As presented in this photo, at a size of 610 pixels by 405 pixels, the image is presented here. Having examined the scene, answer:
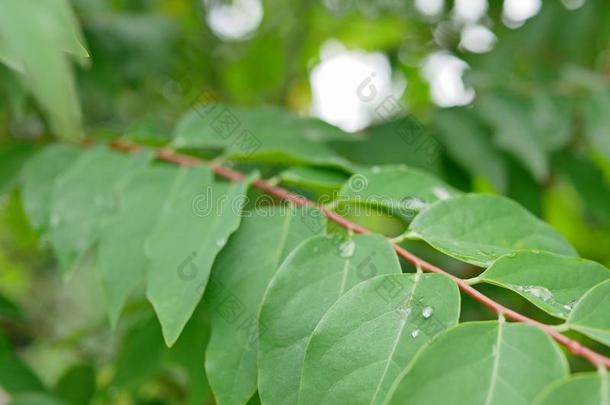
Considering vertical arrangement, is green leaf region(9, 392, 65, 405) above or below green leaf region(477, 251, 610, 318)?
below

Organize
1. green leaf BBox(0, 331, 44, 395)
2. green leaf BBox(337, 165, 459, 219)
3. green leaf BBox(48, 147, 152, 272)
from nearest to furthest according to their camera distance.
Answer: green leaf BBox(337, 165, 459, 219)
green leaf BBox(48, 147, 152, 272)
green leaf BBox(0, 331, 44, 395)

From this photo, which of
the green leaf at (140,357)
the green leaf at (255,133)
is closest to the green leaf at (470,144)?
the green leaf at (255,133)

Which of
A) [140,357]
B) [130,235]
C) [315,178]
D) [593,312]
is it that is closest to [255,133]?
[315,178]

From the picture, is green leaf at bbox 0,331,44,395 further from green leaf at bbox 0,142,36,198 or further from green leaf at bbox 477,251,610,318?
green leaf at bbox 477,251,610,318

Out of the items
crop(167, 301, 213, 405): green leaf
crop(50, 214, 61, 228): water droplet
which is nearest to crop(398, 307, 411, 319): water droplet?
crop(167, 301, 213, 405): green leaf

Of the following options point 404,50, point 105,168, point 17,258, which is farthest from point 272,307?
point 17,258

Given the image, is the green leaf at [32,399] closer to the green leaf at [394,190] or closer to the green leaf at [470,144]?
the green leaf at [394,190]
